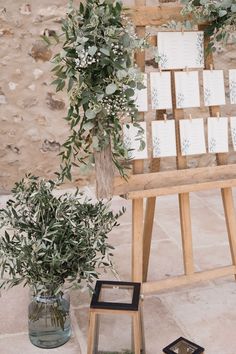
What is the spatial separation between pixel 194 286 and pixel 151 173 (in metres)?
0.81

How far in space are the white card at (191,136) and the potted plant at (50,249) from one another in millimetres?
443

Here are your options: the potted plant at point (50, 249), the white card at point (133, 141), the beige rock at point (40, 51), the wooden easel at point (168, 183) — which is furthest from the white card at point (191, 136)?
the beige rock at point (40, 51)

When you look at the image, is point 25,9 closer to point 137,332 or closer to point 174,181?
point 174,181

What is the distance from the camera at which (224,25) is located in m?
2.13

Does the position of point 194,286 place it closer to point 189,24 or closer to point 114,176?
point 114,176

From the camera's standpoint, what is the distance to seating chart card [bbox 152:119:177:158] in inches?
86.3

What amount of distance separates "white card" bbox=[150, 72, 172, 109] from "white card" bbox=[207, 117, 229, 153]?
0.23 m

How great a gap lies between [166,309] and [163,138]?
2.82ft

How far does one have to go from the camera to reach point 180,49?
7.08 ft

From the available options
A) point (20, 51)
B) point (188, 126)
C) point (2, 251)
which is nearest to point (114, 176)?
point (188, 126)

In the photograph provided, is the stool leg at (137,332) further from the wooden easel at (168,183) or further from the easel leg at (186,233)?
the easel leg at (186,233)

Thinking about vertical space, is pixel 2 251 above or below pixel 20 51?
below

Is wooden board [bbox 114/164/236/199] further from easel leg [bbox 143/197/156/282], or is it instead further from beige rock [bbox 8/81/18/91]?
beige rock [bbox 8/81/18/91]

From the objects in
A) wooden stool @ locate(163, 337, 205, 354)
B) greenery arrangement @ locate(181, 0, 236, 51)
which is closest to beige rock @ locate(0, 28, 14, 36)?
greenery arrangement @ locate(181, 0, 236, 51)
